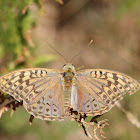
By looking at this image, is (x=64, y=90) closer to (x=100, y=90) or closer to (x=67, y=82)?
(x=67, y=82)

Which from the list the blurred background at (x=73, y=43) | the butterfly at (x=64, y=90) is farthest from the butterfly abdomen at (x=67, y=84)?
the blurred background at (x=73, y=43)

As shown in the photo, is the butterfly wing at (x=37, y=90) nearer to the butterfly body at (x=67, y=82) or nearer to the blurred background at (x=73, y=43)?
Answer: the butterfly body at (x=67, y=82)

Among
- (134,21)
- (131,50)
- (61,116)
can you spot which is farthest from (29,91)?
(134,21)

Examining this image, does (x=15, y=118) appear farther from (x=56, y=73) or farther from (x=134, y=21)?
Result: (x=134, y=21)

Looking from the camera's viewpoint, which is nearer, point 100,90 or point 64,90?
point 100,90

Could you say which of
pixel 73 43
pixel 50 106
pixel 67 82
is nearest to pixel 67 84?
pixel 67 82

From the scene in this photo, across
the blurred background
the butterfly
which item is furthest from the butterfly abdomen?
the blurred background
